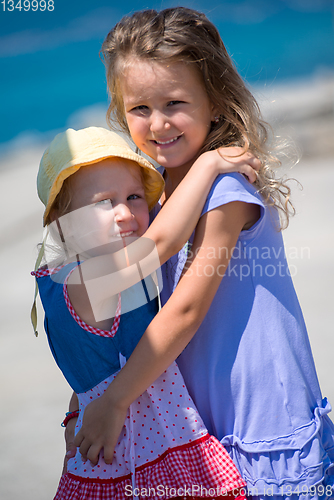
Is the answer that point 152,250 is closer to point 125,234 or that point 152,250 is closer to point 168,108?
point 125,234

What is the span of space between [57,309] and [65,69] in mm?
17797

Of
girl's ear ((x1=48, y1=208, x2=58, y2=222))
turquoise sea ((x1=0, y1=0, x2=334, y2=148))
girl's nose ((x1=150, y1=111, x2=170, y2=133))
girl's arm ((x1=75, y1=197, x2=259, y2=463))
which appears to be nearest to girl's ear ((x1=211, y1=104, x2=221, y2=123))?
girl's nose ((x1=150, y1=111, x2=170, y2=133))

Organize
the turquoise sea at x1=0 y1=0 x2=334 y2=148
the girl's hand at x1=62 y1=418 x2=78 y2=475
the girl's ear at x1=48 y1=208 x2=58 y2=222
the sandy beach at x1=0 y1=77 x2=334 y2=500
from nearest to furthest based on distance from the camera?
1. the girl's hand at x1=62 y1=418 x2=78 y2=475
2. the girl's ear at x1=48 y1=208 x2=58 y2=222
3. the sandy beach at x1=0 y1=77 x2=334 y2=500
4. the turquoise sea at x1=0 y1=0 x2=334 y2=148

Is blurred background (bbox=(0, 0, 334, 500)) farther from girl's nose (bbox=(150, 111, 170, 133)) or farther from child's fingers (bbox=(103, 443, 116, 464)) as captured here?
child's fingers (bbox=(103, 443, 116, 464))

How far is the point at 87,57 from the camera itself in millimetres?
16688

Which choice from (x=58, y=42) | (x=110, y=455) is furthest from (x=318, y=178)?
(x=58, y=42)

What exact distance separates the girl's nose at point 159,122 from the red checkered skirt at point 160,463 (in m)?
0.74

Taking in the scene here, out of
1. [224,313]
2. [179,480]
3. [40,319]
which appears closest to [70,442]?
[179,480]

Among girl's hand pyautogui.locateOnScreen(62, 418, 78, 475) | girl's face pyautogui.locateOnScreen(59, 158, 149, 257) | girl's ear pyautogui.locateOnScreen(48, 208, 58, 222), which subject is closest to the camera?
girl's hand pyautogui.locateOnScreen(62, 418, 78, 475)

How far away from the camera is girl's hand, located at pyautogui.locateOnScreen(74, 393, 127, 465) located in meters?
1.18

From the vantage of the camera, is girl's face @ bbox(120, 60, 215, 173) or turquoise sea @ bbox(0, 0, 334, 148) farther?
turquoise sea @ bbox(0, 0, 334, 148)

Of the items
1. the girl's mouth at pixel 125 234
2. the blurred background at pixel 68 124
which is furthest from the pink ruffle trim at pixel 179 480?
the blurred background at pixel 68 124

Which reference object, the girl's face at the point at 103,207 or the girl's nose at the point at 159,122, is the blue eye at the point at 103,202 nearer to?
the girl's face at the point at 103,207

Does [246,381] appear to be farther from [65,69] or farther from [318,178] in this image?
[65,69]
